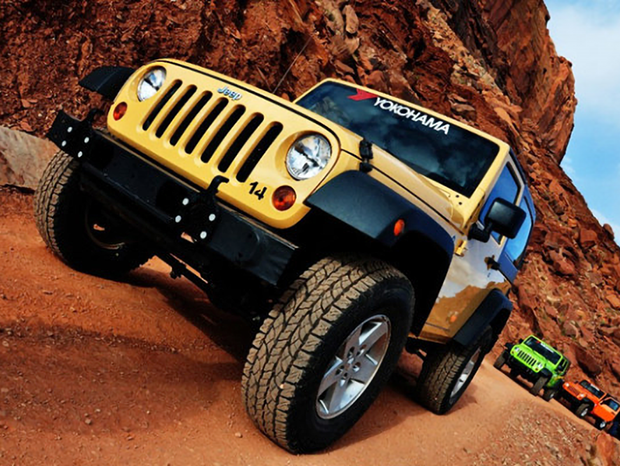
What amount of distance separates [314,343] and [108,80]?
7.34ft

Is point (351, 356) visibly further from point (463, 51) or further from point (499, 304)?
point (463, 51)

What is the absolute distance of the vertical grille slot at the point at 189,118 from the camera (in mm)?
3023

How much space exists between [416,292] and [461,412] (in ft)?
8.13

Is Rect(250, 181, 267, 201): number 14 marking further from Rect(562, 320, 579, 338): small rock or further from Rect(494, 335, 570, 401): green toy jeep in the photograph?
Rect(562, 320, 579, 338): small rock

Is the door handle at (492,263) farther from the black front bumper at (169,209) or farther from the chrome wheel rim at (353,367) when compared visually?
the black front bumper at (169,209)

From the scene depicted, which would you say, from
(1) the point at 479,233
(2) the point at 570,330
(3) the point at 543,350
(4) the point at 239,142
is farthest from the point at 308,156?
(2) the point at 570,330

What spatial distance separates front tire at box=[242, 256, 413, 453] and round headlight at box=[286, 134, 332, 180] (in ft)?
1.49

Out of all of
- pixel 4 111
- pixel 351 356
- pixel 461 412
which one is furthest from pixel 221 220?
pixel 4 111

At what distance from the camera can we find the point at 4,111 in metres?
6.44

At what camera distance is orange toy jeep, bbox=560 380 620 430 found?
14719 mm

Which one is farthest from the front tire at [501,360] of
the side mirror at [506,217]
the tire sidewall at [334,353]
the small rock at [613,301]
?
the small rock at [613,301]

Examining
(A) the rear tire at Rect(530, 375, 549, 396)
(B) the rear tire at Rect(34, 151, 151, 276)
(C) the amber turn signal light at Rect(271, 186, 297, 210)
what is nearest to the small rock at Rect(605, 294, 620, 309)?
(A) the rear tire at Rect(530, 375, 549, 396)

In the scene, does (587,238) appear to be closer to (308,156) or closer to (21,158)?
(21,158)

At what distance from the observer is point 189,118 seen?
10.0 feet
